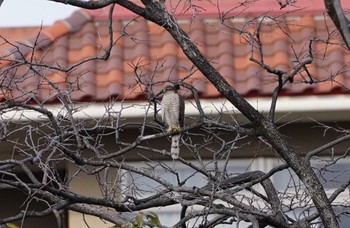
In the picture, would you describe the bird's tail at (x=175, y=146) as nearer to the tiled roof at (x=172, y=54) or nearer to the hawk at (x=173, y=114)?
the hawk at (x=173, y=114)

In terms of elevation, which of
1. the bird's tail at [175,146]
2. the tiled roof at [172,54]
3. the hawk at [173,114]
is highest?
the tiled roof at [172,54]

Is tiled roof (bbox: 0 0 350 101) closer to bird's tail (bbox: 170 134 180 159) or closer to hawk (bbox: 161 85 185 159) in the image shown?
hawk (bbox: 161 85 185 159)

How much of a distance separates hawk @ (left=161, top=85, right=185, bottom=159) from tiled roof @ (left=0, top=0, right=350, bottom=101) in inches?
57.5

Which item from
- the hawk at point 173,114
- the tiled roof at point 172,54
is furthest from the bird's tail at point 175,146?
the tiled roof at point 172,54

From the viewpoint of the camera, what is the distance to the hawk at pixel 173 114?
6.05 m

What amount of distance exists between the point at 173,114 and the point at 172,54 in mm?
2366

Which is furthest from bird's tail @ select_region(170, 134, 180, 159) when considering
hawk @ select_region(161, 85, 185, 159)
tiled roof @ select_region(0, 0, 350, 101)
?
tiled roof @ select_region(0, 0, 350, 101)

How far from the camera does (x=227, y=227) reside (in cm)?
879

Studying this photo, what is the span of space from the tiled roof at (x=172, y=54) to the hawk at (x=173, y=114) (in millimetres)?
1461

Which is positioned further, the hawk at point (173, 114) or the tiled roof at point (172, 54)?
the tiled roof at point (172, 54)

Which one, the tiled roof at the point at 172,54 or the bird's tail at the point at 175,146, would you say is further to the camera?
the tiled roof at the point at 172,54

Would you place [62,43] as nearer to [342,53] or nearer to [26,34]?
[26,34]

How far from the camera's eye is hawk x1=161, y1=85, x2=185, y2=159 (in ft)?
19.9

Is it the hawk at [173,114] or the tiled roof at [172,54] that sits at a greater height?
the tiled roof at [172,54]
